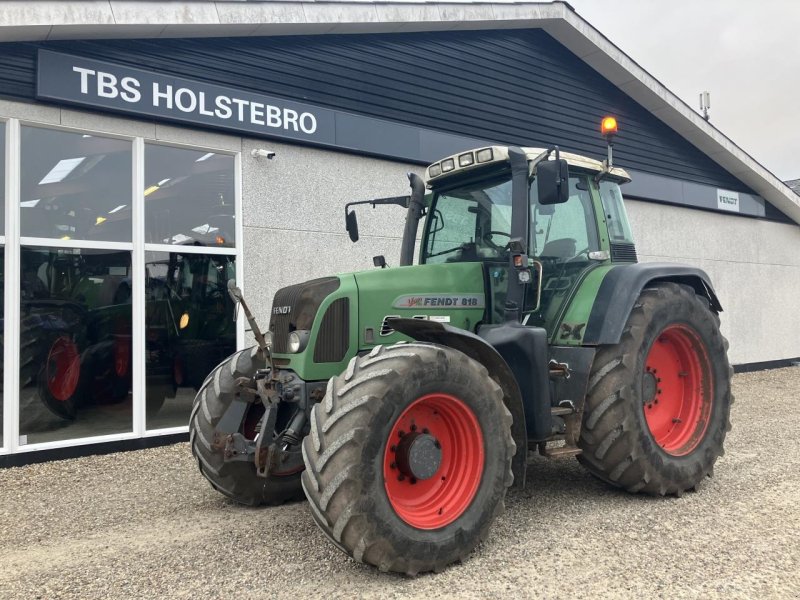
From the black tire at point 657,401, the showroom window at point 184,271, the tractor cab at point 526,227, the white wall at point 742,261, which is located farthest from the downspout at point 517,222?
the white wall at point 742,261

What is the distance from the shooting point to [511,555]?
349cm

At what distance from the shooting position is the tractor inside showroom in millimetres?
3215

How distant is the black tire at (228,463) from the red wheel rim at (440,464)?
1265 mm

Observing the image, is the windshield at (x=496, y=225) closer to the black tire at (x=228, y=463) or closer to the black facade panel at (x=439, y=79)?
the black tire at (x=228, y=463)

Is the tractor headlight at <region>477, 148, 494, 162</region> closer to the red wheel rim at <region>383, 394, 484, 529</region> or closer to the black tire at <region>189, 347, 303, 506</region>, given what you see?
the red wheel rim at <region>383, 394, 484, 529</region>

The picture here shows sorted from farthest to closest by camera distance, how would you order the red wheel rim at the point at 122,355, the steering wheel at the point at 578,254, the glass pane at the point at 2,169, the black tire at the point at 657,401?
the red wheel rim at the point at 122,355 < the glass pane at the point at 2,169 < the steering wheel at the point at 578,254 < the black tire at the point at 657,401

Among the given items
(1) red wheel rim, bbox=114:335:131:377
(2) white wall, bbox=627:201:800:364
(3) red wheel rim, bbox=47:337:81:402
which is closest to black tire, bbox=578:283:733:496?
(1) red wheel rim, bbox=114:335:131:377

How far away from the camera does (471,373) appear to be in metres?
3.54

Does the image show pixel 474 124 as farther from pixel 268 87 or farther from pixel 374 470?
pixel 374 470

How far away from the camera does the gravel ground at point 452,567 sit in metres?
3.16

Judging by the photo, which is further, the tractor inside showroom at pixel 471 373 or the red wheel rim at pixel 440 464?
the red wheel rim at pixel 440 464

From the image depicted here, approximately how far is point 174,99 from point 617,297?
5.28 metres

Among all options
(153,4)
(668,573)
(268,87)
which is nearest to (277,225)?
(268,87)

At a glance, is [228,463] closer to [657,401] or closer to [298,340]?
[298,340]
